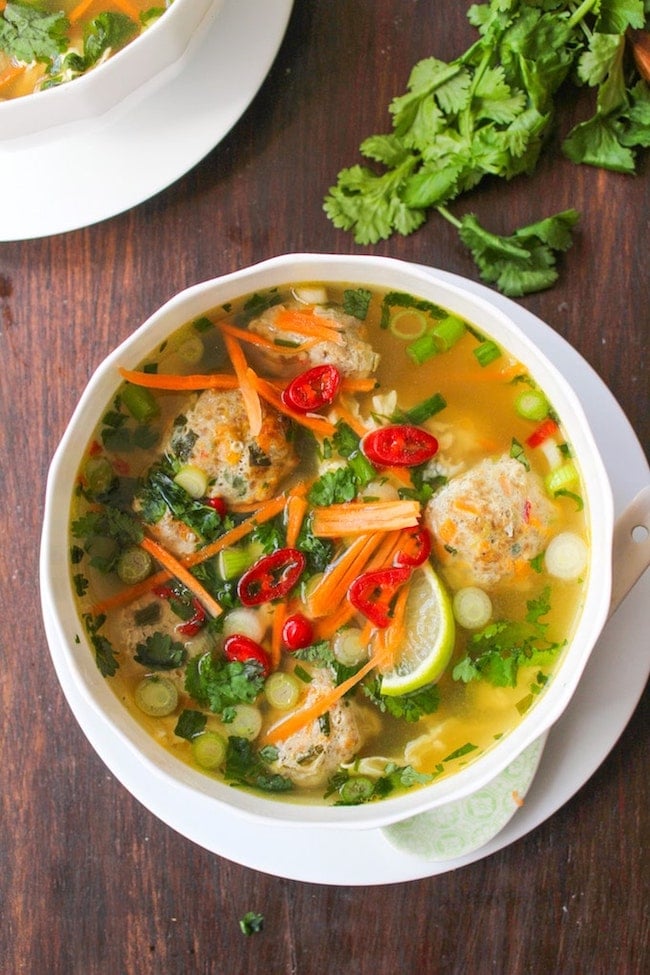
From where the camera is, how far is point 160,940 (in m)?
2.22

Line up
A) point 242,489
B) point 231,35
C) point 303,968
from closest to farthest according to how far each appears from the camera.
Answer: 1. point 242,489
2. point 231,35
3. point 303,968

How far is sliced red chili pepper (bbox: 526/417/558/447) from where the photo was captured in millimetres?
1881

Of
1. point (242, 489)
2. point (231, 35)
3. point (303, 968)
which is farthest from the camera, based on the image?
point (303, 968)

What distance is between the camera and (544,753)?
1.95 metres

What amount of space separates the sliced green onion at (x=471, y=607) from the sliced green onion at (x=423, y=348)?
46 centimetres

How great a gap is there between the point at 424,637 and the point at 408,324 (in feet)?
1.99

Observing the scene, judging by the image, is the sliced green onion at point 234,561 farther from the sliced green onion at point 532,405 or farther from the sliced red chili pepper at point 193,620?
the sliced green onion at point 532,405

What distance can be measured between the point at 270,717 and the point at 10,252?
3.93 feet

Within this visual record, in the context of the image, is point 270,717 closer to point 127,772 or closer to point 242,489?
point 127,772

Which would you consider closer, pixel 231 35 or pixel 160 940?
pixel 231 35

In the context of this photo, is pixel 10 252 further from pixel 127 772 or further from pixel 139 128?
pixel 127 772

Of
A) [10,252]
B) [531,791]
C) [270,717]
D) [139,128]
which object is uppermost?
[139,128]

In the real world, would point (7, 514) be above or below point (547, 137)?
below

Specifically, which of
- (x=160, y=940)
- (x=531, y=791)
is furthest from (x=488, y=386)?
(x=160, y=940)
